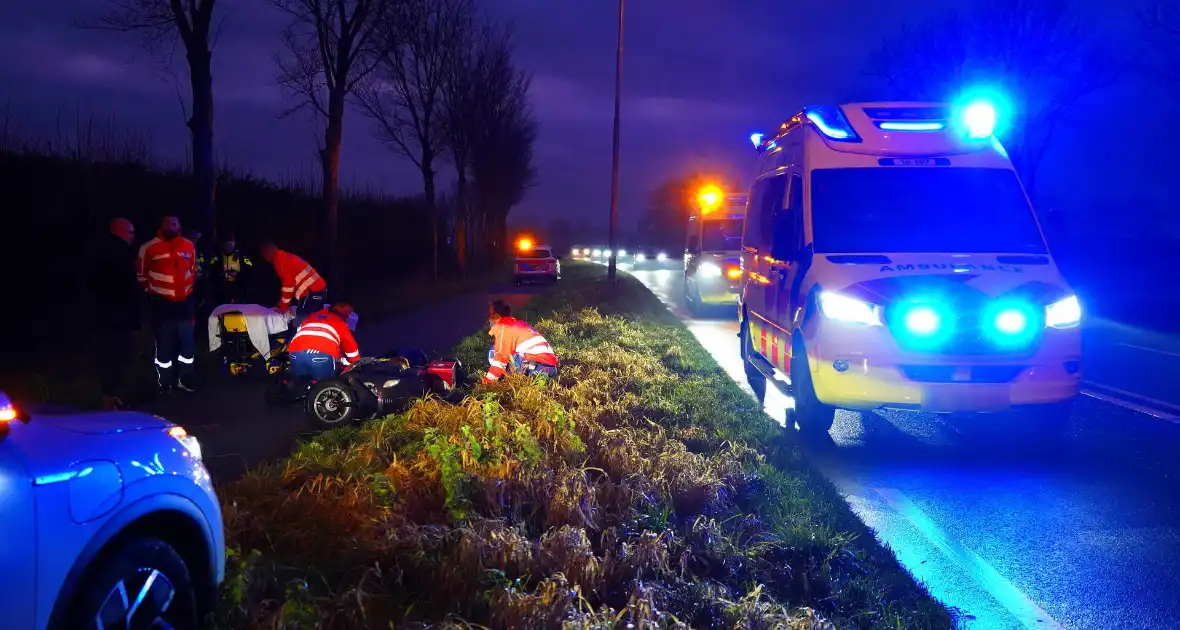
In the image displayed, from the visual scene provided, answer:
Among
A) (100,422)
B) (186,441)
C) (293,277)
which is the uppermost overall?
(293,277)

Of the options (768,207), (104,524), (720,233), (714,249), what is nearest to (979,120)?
(768,207)

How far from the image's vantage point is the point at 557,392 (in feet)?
26.9

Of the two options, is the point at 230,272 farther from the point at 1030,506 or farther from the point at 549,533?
the point at 1030,506

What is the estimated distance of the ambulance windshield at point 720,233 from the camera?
65.4ft

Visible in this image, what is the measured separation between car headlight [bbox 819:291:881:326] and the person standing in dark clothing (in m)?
6.06

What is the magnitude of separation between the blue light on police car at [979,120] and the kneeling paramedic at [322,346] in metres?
5.73

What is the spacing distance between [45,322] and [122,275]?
11.7ft

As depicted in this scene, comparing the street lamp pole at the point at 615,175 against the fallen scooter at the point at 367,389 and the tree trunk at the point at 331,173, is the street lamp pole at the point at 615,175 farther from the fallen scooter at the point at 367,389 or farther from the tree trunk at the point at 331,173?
the fallen scooter at the point at 367,389

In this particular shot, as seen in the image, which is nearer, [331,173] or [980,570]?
[980,570]

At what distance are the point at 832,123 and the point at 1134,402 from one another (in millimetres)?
4810

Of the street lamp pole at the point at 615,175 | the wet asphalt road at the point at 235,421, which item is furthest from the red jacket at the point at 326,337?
the street lamp pole at the point at 615,175

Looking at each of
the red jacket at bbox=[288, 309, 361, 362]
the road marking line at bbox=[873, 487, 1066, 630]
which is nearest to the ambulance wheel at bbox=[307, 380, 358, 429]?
the red jacket at bbox=[288, 309, 361, 362]

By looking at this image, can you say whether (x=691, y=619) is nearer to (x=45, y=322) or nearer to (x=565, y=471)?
(x=565, y=471)

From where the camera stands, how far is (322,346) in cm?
767
